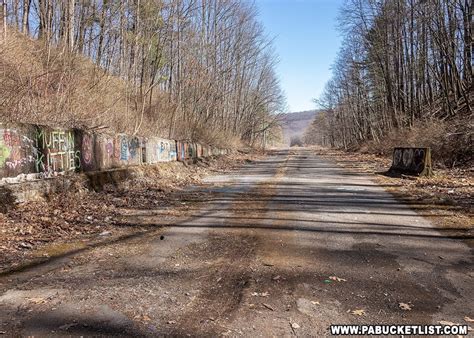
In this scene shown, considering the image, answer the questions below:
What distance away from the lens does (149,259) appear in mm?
5766

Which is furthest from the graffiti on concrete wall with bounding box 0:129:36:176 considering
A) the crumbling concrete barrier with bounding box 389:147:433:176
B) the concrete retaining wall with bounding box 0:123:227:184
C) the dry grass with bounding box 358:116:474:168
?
the dry grass with bounding box 358:116:474:168

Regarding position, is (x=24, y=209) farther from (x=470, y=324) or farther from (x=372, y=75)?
(x=372, y=75)

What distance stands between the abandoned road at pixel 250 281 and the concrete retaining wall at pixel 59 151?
121 inches

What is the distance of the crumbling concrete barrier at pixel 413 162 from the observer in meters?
15.4

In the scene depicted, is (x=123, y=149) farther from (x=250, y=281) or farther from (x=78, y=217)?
(x=250, y=281)

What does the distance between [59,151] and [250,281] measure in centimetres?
709

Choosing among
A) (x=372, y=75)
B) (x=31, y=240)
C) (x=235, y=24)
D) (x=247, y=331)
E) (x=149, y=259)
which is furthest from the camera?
(x=372, y=75)

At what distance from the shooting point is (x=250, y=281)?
4.82m

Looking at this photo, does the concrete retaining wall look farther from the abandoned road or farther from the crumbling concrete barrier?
the crumbling concrete barrier

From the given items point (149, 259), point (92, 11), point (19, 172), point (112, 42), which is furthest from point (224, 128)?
point (149, 259)

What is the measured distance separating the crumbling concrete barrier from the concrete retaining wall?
1015cm

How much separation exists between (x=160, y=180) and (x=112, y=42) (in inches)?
273

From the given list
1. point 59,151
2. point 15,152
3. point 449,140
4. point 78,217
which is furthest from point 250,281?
point 449,140

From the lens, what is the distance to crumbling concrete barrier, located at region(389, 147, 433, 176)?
15391 millimetres
